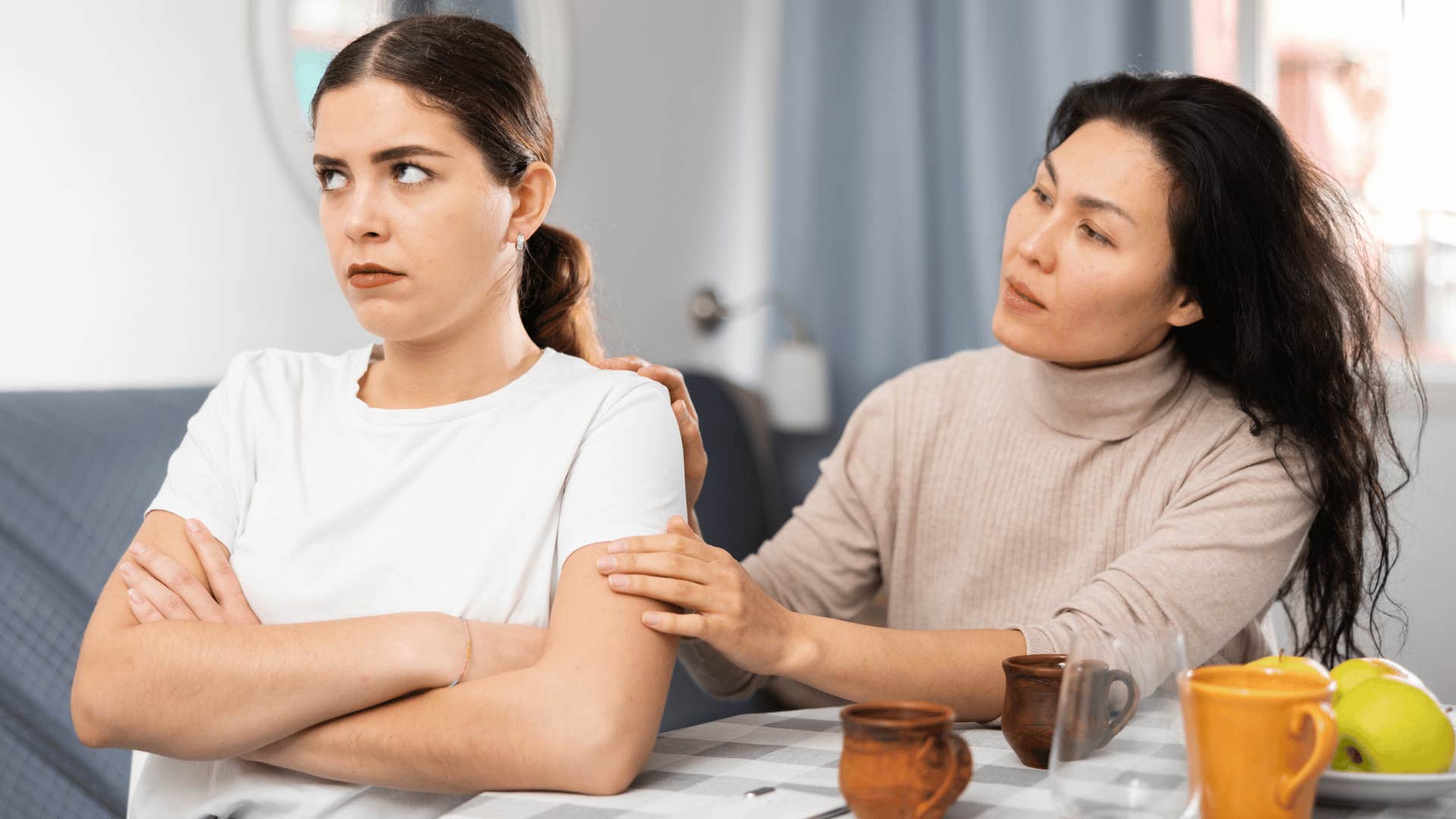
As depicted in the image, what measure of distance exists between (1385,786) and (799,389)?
2193 mm

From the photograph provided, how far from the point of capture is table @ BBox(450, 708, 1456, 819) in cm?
94

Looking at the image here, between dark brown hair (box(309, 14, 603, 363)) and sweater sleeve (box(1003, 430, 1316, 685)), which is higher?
dark brown hair (box(309, 14, 603, 363))

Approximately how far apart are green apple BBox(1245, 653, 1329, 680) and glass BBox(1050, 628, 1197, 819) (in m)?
0.13

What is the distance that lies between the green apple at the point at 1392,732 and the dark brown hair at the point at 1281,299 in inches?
21.9

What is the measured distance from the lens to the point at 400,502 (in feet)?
4.07

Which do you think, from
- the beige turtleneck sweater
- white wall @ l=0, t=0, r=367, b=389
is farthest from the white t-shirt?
white wall @ l=0, t=0, r=367, b=389

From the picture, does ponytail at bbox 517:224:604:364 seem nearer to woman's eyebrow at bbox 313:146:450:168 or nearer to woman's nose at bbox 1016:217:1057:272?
woman's eyebrow at bbox 313:146:450:168

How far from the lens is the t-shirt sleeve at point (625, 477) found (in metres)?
1.17

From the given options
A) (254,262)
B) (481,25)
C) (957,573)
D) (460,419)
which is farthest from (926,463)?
(254,262)

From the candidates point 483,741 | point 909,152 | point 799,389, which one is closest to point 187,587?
point 483,741

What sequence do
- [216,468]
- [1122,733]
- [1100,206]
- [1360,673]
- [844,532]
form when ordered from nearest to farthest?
[1122,733] < [1360,673] < [216,468] < [1100,206] < [844,532]

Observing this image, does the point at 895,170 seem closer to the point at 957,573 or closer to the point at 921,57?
the point at 921,57

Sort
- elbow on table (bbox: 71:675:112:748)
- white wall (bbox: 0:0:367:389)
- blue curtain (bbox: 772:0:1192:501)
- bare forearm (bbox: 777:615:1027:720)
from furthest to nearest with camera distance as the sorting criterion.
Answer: blue curtain (bbox: 772:0:1192:501), white wall (bbox: 0:0:367:389), bare forearm (bbox: 777:615:1027:720), elbow on table (bbox: 71:675:112:748)

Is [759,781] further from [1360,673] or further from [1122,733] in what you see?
[1360,673]
